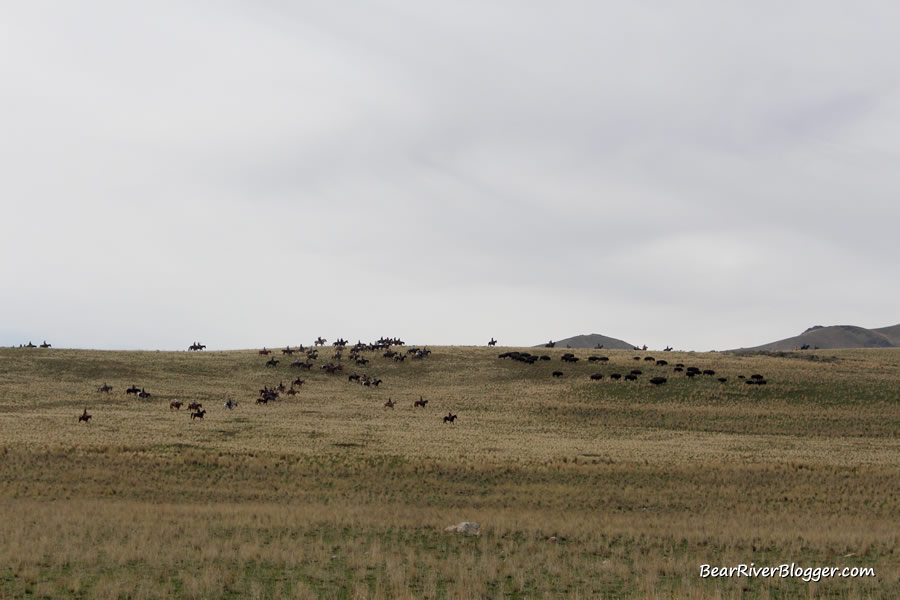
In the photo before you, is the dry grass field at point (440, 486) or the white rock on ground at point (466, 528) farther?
the white rock on ground at point (466, 528)

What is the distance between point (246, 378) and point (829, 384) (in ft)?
185

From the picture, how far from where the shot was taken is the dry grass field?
16453 mm

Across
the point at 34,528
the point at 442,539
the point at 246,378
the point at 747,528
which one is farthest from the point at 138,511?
the point at 246,378

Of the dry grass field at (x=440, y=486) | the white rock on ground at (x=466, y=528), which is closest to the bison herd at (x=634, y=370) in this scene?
the dry grass field at (x=440, y=486)

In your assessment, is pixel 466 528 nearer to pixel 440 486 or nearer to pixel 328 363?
pixel 440 486

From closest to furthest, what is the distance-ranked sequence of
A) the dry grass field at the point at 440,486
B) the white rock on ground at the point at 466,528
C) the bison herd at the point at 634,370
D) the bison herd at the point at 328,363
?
the dry grass field at the point at 440,486, the white rock on ground at the point at 466,528, the bison herd at the point at 328,363, the bison herd at the point at 634,370

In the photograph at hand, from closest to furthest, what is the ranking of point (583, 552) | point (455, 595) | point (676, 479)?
point (455, 595) < point (583, 552) < point (676, 479)

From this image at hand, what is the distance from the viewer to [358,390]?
7362 cm

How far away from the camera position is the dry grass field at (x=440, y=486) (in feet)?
54.0

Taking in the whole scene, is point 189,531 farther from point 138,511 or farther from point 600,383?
point 600,383

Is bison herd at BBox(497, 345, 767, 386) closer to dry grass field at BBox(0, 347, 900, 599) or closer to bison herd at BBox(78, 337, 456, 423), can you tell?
dry grass field at BBox(0, 347, 900, 599)

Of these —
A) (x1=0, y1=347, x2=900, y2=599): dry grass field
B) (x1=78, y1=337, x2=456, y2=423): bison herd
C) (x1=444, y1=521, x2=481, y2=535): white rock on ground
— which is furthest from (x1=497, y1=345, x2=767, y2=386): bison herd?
(x1=444, y1=521, x2=481, y2=535): white rock on ground

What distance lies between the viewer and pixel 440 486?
33.1 meters

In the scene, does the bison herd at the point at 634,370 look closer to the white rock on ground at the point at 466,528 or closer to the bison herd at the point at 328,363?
the bison herd at the point at 328,363
